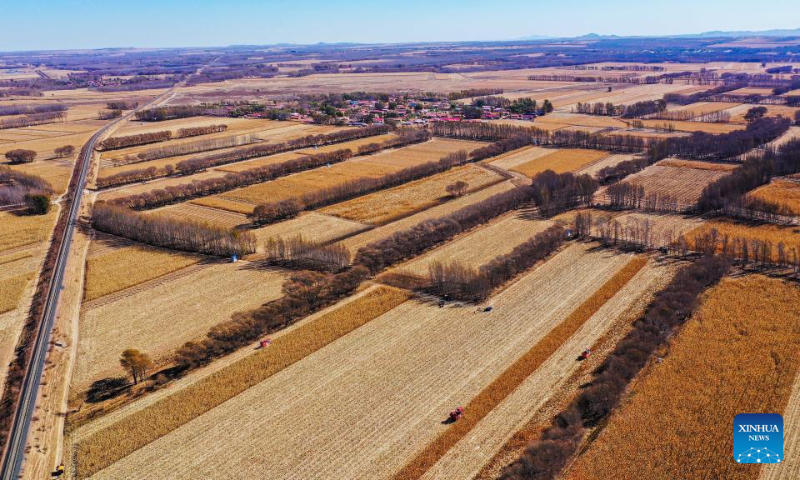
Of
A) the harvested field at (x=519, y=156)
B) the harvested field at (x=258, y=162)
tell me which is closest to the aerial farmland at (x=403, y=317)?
the harvested field at (x=519, y=156)

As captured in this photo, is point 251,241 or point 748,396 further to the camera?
point 251,241

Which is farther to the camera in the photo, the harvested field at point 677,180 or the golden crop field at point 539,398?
the harvested field at point 677,180

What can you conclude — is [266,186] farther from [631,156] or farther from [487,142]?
[631,156]

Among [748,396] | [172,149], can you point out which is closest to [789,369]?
[748,396]

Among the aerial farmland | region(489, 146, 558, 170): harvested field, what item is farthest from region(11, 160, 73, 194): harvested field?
region(489, 146, 558, 170): harvested field

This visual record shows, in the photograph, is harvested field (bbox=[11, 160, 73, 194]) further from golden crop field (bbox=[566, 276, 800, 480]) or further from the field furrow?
golden crop field (bbox=[566, 276, 800, 480])

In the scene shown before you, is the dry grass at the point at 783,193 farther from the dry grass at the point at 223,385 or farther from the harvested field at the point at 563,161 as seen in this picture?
the dry grass at the point at 223,385
